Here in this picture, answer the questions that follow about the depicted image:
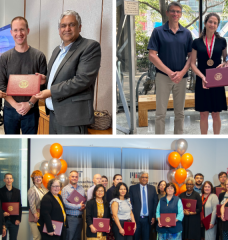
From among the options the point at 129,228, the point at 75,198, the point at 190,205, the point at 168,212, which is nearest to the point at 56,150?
the point at 75,198

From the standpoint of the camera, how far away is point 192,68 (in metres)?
2.67

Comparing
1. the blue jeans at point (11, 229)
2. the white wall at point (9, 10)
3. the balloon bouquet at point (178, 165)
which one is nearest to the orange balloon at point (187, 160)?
the balloon bouquet at point (178, 165)

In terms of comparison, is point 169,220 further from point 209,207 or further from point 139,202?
point 209,207

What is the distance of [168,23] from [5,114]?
5.68ft

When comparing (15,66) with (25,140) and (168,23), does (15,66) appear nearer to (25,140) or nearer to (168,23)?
(25,140)

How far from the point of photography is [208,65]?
2.63 metres

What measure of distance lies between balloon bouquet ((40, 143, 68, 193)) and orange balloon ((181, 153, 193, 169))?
1304 mm

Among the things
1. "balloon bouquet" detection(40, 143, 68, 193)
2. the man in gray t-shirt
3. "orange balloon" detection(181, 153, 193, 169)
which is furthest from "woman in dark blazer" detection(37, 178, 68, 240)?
"orange balloon" detection(181, 153, 193, 169)

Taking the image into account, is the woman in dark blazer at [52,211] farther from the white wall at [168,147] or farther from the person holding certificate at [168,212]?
the person holding certificate at [168,212]

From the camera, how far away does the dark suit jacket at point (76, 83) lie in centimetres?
228

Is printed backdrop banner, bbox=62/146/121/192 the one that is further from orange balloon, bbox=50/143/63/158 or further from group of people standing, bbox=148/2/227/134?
group of people standing, bbox=148/2/227/134

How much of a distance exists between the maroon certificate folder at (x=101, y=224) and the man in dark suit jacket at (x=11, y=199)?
0.80m

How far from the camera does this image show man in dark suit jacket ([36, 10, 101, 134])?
2.28 m

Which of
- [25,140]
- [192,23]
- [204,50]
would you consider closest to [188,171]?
[204,50]
